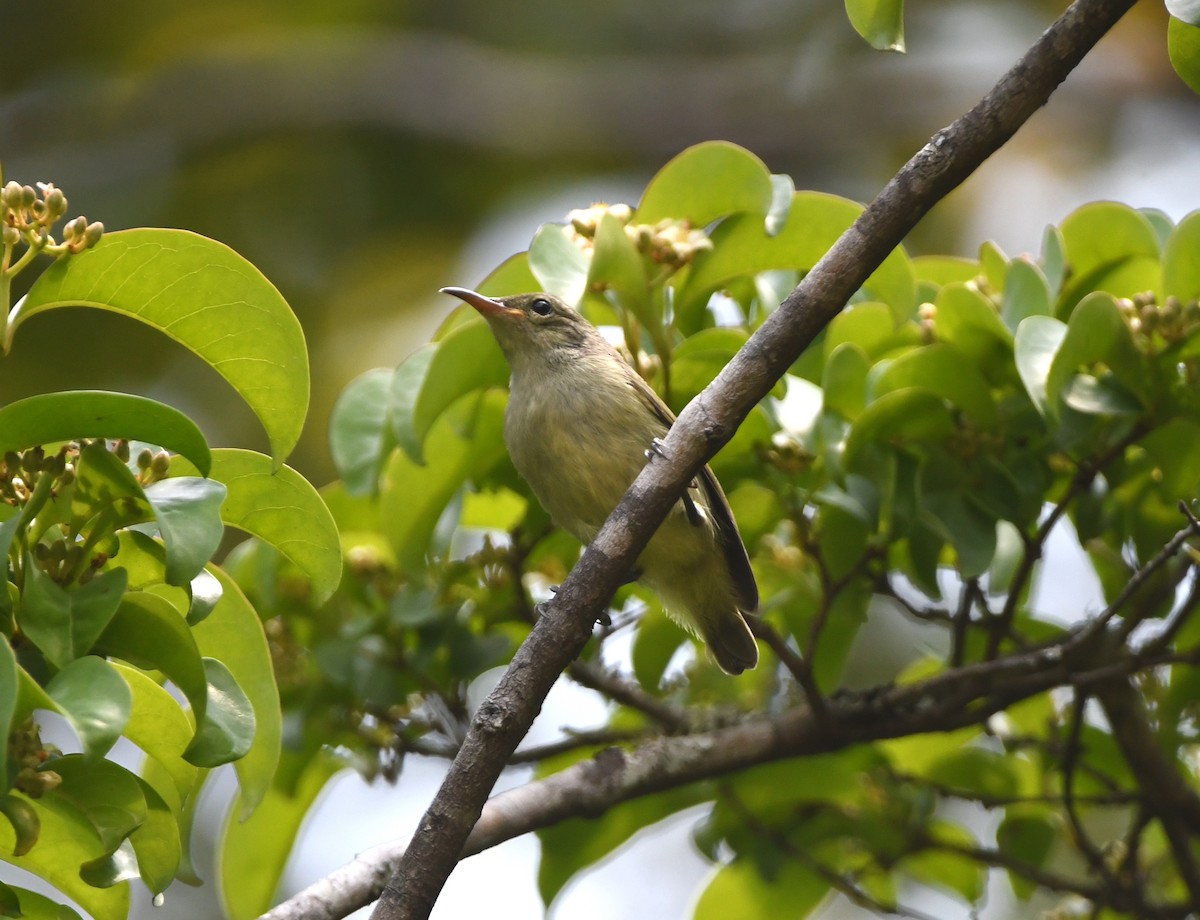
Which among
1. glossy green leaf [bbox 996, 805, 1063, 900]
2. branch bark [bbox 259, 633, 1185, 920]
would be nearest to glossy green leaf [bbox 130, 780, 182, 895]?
branch bark [bbox 259, 633, 1185, 920]

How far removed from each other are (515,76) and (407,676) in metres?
7.09

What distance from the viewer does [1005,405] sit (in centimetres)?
304

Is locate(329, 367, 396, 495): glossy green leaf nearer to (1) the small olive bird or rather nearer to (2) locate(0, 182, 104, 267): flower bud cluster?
(1) the small olive bird

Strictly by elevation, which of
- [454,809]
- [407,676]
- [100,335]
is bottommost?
[454,809]

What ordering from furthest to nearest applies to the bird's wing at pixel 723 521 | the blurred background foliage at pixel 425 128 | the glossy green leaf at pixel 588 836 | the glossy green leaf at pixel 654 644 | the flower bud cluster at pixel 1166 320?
1. the blurred background foliage at pixel 425 128
2. the glossy green leaf at pixel 654 644
3. the glossy green leaf at pixel 588 836
4. the bird's wing at pixel 723 521
5. the flower bud cluster at pixel 1166 320

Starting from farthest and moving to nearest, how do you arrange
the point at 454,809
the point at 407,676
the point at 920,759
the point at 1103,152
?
the point at 1103,152, the point at 920,759, the point at 407,676, the point at 454,809

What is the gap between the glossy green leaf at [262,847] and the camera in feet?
11.6

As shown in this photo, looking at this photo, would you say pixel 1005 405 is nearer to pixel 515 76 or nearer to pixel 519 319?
pixel 519 319

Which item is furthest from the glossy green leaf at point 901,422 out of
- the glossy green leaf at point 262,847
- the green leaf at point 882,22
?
the glossy green leaf at point 262,847

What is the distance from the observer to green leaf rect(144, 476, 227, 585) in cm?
189

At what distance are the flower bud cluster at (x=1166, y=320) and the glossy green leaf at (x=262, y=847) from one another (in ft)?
7.91

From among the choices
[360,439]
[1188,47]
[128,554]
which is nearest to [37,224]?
[128,554]

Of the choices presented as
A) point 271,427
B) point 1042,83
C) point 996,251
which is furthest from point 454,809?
point 996,251

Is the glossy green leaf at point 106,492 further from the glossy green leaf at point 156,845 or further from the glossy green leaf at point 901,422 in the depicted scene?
the glossy green leaf at point 901,422
